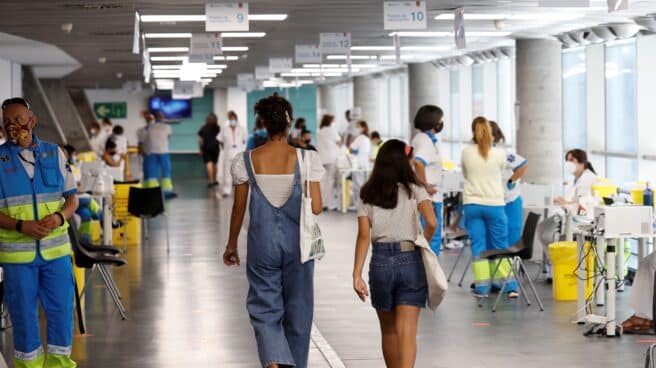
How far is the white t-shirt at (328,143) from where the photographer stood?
859 inches

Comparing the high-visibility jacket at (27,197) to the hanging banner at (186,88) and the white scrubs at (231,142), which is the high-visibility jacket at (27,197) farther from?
the hanging banner at (186,88)

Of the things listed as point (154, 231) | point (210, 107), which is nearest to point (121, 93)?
point (210, 107)

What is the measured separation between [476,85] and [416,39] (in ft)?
29.0

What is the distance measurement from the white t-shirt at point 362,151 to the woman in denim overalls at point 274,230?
1557cm

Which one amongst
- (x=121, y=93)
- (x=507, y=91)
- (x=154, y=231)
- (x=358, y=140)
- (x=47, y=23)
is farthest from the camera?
(x=121, y=93)

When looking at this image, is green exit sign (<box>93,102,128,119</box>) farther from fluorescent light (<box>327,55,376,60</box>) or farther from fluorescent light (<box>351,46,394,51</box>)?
fluorescent light (<box>351,46,394,51</box>)

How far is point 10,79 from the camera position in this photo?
23.7 m

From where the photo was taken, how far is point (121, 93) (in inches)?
1759

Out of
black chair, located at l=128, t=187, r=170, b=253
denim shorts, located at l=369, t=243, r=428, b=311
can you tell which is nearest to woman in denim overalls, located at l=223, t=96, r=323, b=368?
denim shorts, located at l=369, t=243, r=428, b=311

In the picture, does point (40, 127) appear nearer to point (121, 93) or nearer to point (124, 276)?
point (124, 276)

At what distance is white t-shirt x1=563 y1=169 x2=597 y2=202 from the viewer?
12344 millimetres

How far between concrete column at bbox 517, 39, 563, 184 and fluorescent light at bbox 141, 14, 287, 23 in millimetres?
4642

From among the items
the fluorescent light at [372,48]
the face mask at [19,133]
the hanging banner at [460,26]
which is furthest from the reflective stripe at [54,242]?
the fluorescent light at [372,48]

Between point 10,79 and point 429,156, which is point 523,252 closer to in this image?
point 429,156
